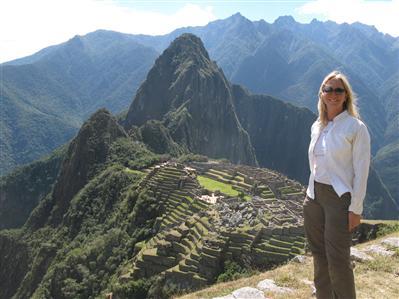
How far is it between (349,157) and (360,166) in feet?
0.70

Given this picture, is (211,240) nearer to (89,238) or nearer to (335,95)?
(335,95)

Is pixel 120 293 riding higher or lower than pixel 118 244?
higher

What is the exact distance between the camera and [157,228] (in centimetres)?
4266

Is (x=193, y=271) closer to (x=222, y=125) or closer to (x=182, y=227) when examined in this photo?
(x=182, y=227)

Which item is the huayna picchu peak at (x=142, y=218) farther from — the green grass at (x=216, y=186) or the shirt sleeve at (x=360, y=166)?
the shirt sleeve at (x=360, y=166)

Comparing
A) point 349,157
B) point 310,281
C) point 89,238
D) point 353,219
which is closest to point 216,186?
point 89,238

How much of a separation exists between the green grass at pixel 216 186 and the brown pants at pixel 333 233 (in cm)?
4601

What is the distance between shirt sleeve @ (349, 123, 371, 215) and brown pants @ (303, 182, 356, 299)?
Result: 17 cm

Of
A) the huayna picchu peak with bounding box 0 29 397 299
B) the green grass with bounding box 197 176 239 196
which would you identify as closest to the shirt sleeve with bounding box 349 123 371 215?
the huayna picchu peak with bounding box 0 29 397 299

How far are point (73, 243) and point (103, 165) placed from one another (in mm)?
26710

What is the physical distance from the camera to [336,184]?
593 cm

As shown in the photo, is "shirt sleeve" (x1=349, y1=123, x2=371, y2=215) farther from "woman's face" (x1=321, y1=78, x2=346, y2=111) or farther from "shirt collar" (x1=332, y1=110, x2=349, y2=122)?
"woman's face" (x1=321, y1=78, x2=346, y2=111)

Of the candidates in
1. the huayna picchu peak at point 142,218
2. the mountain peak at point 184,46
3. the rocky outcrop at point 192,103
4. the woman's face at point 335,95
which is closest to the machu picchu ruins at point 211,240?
the huayna picchu peak at point 142,218

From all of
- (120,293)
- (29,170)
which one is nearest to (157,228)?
(120,293)
